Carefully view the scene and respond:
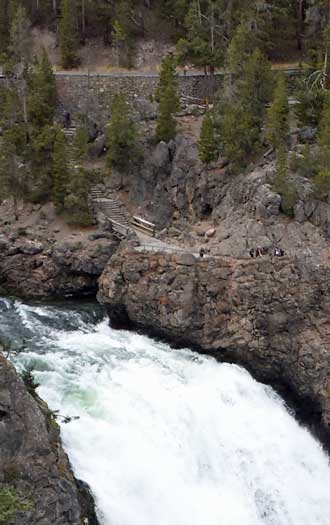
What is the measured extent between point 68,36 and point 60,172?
2026cm

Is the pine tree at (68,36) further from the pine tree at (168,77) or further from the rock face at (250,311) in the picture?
the rock face at (250,311)

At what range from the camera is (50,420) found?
2550 centimetres

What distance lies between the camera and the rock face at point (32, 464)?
2173cm

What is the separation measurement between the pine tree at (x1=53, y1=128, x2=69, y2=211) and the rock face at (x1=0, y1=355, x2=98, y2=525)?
22.6 m

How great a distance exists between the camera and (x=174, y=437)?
97.6ft

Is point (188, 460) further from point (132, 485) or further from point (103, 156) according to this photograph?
point (103, 156)

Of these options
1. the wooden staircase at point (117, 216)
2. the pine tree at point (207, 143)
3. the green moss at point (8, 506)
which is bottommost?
the wooden staircase at point (117, 216)

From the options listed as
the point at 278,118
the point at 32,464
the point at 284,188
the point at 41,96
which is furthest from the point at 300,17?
the point at 32,464

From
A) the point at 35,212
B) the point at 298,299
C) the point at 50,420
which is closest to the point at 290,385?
the point at 298,299

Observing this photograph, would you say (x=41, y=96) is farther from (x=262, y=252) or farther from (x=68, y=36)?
(x=262, y=252)

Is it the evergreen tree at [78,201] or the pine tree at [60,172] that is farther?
the pine tree at [60,172]

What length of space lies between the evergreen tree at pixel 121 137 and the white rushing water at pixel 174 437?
15.1 metres

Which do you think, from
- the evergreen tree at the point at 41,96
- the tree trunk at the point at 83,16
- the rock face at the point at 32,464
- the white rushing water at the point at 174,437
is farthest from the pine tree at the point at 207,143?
the tree trunk at the point at 83,16

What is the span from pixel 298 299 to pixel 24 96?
1065 inches
